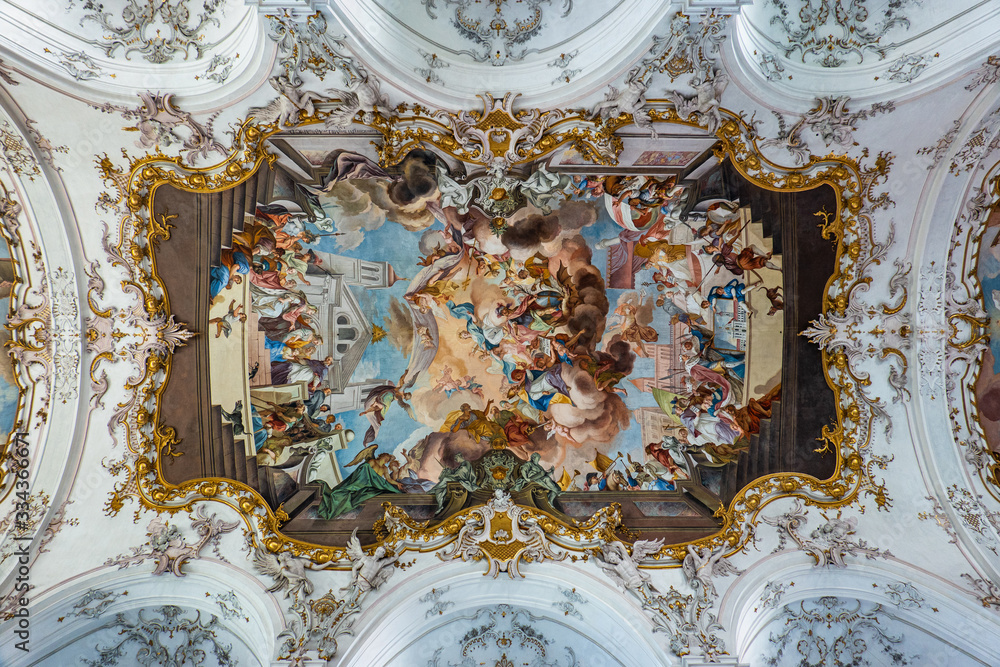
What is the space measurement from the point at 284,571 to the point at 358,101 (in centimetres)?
663

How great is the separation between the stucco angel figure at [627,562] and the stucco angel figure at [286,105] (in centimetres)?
741

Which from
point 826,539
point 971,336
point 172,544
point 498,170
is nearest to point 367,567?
point 172,544

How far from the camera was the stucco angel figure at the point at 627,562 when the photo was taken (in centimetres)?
818

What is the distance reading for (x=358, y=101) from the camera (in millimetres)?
7188

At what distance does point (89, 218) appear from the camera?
7.62 m

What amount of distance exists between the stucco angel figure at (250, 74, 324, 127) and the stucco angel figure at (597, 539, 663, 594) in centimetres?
741

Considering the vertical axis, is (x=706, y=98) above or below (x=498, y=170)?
above

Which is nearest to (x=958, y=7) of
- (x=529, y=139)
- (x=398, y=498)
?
(x=529, y=139)

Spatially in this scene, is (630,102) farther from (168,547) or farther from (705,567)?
(168,547)

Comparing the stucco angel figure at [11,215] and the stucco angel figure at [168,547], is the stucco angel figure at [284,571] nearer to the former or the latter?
the stucco angel figure at [168,547]

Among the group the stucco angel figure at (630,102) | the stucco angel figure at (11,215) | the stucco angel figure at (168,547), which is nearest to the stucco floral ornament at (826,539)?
the stucco angel figure at (630,102)

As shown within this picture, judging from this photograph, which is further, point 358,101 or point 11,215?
point 11,215

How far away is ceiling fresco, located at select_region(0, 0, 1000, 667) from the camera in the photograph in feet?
23.3

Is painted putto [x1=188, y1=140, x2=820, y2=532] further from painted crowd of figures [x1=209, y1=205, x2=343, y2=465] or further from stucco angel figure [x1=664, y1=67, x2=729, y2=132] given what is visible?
stucco angel figure [x1=664, y1=67, x2=729, y2=132]
